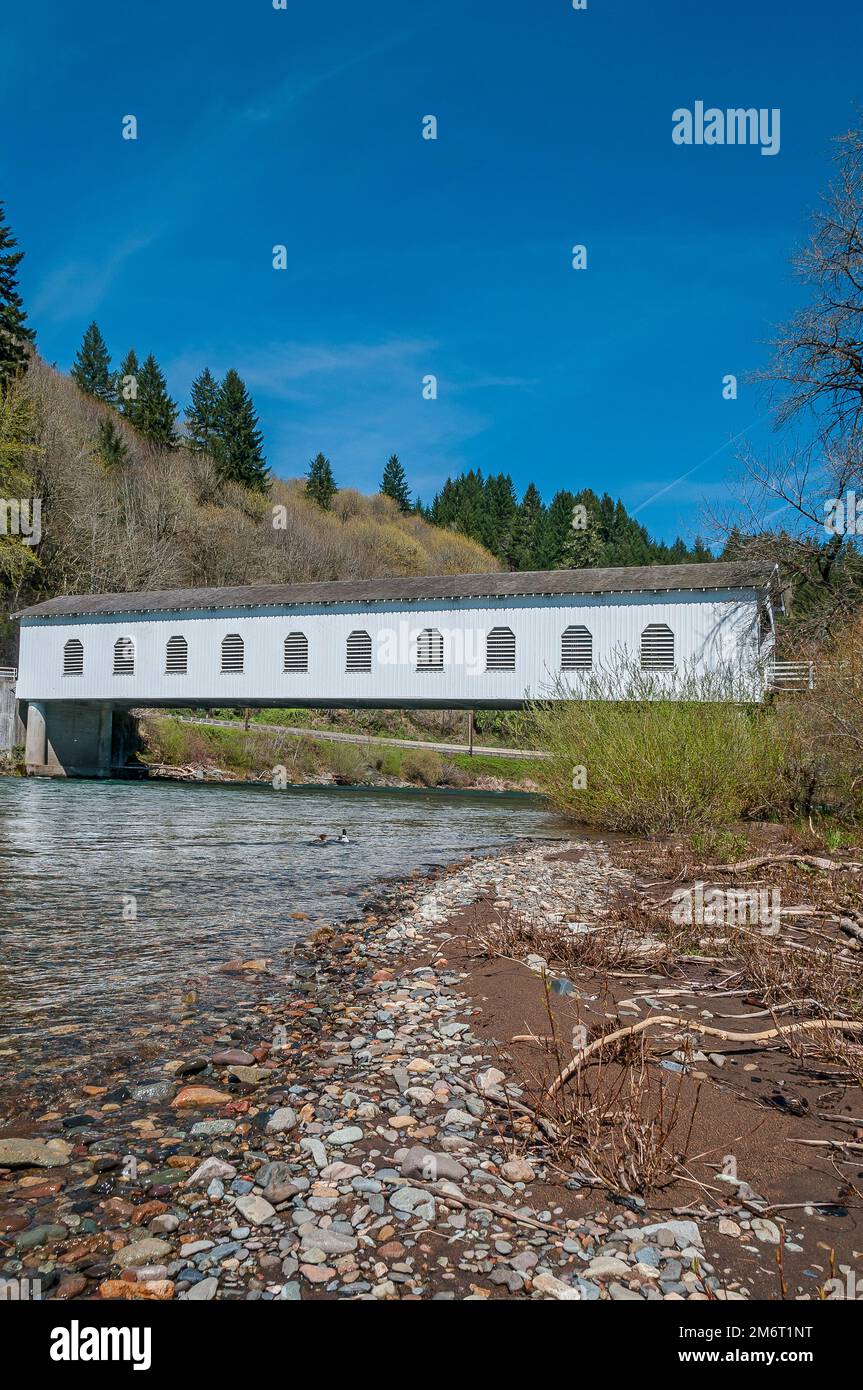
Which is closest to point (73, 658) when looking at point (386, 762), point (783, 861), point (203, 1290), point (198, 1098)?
point (386, 762)

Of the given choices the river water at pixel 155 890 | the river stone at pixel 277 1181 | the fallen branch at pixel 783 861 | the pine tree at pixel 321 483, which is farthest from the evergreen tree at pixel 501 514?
the river stone at pixel 277 1181

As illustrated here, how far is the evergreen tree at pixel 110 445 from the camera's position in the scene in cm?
4959

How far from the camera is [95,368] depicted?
6506 cm

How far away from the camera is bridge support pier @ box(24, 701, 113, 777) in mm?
30469

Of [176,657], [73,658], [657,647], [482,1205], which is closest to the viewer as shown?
[482,1205]

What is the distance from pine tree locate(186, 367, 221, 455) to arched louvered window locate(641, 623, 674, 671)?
4972cm

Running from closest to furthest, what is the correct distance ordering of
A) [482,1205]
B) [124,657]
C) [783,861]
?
[482,1205], [783,861], [124,657]

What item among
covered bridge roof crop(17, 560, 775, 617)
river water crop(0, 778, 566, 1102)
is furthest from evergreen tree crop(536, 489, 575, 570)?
river water crop(0, 778, 566, 1102)

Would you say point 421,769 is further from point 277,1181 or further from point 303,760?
point 277,1181

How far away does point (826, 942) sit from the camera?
5.33 metres

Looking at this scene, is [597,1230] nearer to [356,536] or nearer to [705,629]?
[705,629]

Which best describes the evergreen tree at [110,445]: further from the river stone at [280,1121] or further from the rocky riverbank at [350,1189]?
the river stone at [280,1121]

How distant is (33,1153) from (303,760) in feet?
110
